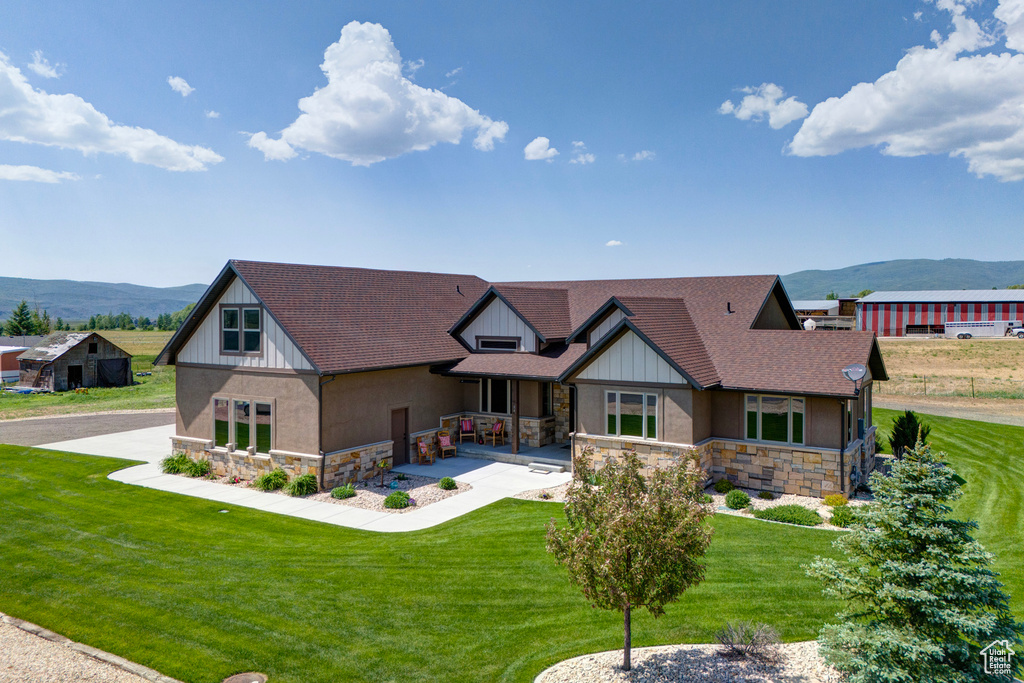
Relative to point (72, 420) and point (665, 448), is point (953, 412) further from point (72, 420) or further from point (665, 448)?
point (72, 420)

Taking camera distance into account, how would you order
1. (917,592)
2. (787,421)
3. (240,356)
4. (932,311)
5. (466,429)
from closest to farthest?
(917,592) → (787,421) → (240,356) → (466,429) → (932,311)

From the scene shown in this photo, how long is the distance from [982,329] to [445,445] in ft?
279

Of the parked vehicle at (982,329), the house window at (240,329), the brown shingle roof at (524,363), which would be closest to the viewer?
the house window at (240,329)

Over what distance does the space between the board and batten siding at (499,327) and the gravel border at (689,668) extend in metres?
15.7

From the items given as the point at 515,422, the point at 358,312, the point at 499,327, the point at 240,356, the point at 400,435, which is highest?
the point at 358,312

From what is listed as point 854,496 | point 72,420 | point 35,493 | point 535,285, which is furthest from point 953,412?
point 72,420

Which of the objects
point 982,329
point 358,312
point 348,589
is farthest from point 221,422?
point 982,329

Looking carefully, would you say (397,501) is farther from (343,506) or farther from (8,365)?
(8,365)

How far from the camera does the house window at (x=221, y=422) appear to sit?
2050 cm

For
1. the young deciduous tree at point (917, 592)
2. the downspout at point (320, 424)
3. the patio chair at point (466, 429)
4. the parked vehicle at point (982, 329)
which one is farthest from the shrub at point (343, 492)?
the parked vehicle at point (982, 329)

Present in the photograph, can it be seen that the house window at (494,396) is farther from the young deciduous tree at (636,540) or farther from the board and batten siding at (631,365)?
the young deciduous tree at (636,540)

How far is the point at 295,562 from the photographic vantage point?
12.6 metres

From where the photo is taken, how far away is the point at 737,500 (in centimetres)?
1633

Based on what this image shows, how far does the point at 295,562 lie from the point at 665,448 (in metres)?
10.6
